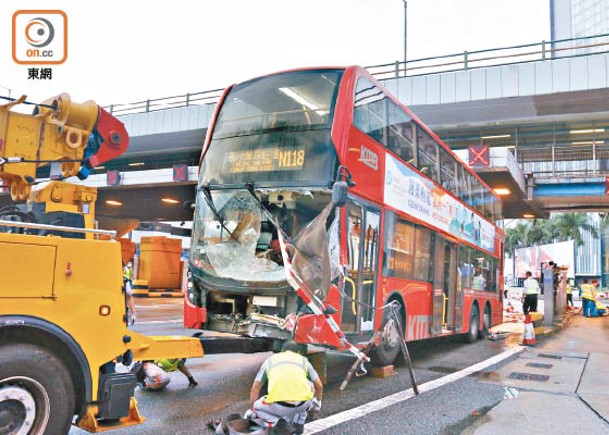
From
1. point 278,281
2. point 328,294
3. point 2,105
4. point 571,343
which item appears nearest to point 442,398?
point 328,294

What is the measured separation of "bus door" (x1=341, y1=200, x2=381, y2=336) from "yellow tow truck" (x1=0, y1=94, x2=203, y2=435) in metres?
2.72

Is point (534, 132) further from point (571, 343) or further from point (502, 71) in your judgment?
point (571, 343)

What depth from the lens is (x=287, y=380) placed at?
403 centimetres

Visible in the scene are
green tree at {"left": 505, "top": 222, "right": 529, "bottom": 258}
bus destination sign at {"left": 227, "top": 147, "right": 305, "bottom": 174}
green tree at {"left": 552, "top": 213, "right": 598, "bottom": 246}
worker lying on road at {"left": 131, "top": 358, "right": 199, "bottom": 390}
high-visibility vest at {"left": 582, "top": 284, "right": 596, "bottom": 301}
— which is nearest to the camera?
worker lying on road at {"left": 131, "top": 358, "right": 199, "bottom": 390}

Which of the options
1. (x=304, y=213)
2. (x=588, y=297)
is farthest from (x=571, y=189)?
(x=304, y=213)

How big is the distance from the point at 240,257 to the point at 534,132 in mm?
22924

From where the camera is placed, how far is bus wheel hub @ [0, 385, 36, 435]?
348 centimetres

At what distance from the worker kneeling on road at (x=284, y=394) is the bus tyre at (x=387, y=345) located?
13.2 feet

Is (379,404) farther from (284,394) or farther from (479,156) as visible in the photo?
(479,156)

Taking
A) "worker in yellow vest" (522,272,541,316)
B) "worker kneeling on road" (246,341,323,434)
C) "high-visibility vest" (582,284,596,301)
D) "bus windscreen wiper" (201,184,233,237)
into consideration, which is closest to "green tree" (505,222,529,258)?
"high-visibility vest" (582,284,596,301)

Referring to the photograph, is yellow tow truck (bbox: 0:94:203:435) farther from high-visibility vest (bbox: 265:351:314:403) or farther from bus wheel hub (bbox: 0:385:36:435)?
high-visibility vest (bbox: 265:351:314:403)

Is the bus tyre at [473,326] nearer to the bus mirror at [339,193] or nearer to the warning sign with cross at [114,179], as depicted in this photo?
the bus mirror at [339,193]

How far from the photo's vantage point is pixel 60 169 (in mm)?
4984

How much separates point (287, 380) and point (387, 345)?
461 centimetres
